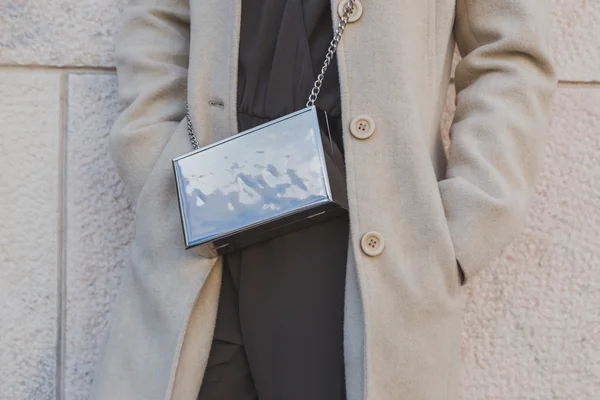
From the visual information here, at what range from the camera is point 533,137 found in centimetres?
154

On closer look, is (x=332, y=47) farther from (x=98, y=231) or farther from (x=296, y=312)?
(x=98, y=231)

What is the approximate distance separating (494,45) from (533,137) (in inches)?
8.1

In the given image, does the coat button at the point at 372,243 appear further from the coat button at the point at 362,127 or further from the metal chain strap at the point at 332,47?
the metal chain strap at the point at 332,47

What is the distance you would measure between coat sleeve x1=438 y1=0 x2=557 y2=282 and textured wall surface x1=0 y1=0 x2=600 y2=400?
44 cm

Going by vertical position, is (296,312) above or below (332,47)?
below

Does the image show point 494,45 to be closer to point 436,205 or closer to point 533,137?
point 533,137

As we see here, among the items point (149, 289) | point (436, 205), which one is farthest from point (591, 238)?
point (149, 289)

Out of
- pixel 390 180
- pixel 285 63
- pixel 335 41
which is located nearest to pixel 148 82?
pixel 285 63

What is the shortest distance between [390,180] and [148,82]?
0.62 metres

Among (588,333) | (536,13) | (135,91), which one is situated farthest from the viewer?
(588,333)

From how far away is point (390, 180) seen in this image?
1.49 meters

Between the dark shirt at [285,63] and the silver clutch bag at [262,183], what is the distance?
77mm

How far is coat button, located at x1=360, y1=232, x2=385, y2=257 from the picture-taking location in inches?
56.8

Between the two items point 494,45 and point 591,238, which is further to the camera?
point 591,238
